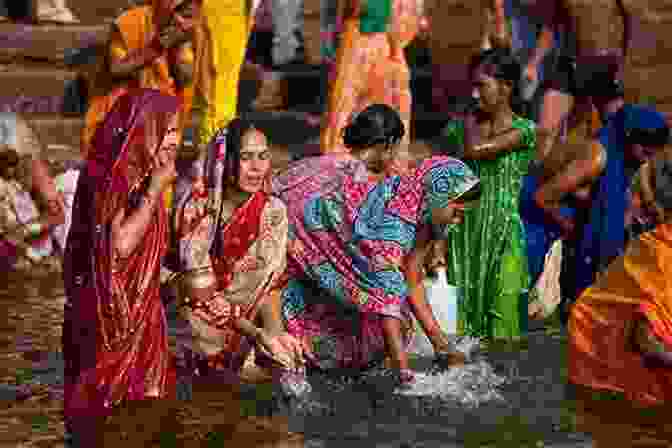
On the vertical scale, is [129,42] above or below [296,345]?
above

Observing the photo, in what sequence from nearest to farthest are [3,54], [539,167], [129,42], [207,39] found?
[539,167], [129,42], [207,39], [3,54]

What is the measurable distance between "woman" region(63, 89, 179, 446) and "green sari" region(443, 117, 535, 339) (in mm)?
2150

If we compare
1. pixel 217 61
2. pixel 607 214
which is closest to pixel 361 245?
pixel 607 214

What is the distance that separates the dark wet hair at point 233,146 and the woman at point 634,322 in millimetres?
1535

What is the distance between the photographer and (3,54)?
1219 cm

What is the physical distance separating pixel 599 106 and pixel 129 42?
8.82 ft

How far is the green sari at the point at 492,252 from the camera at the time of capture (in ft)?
28.0

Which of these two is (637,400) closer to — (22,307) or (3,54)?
(22,307)

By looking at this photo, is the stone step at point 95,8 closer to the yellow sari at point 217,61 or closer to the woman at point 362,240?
the yellow sari at point 217,61

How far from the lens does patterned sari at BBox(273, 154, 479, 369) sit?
7.22 m

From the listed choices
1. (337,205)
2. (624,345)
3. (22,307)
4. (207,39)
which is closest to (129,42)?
(207,39)

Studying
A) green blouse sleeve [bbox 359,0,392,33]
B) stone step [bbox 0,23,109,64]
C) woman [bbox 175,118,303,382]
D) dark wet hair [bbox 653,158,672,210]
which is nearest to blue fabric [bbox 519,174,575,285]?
dark wet hair [bbox 653,158,672,210]

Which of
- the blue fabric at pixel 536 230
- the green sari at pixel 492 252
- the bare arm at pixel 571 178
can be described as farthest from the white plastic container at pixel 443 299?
the bare arm at pixel 571 178

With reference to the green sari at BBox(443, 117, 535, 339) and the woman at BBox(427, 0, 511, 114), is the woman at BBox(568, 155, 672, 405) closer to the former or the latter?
the green sari at BBox(443, 117, 535, 339)
